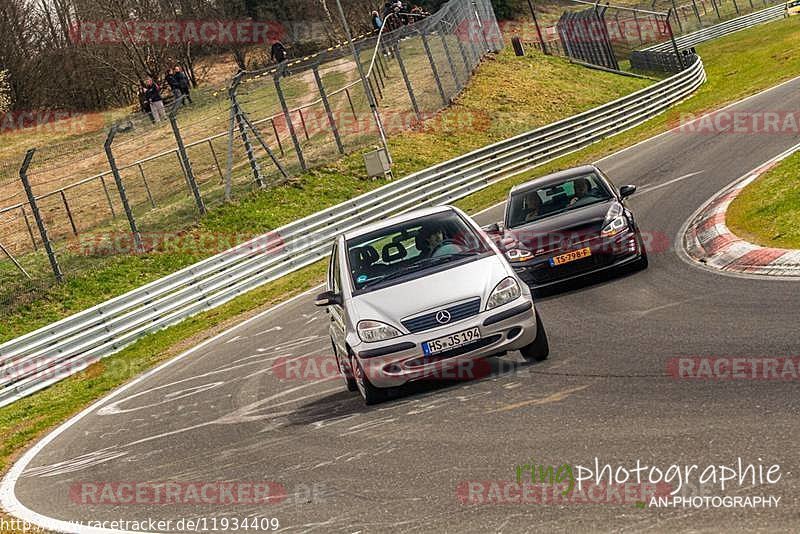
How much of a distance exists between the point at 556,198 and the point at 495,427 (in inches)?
280

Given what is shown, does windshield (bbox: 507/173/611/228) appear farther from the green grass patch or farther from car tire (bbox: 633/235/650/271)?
the green grass patch

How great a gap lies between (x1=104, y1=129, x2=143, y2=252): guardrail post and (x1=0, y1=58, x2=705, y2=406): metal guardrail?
309cm

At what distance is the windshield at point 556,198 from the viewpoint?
14.5m

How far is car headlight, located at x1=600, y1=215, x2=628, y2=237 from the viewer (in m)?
13.4

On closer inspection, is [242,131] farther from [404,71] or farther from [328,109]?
[404,71]

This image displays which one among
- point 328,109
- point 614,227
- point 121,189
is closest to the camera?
point 614,227

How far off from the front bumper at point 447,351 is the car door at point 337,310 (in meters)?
0.78

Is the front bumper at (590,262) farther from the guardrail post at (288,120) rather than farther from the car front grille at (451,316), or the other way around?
the guardrail post at (288,120)

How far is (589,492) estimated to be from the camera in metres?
6.16

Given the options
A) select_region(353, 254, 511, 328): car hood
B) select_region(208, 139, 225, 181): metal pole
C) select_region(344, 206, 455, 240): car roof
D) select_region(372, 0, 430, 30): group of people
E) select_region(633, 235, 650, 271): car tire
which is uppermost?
select_region(372, 0, 430, 30): group of people

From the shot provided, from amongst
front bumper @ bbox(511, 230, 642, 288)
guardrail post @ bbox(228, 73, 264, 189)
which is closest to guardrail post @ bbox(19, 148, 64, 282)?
guardrail post @ bbox(228, 73, 264, 189)

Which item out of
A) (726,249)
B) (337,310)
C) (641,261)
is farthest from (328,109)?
(337,310)

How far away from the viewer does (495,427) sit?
810cm

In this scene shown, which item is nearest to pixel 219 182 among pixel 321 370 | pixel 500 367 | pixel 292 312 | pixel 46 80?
pixel 292 312
